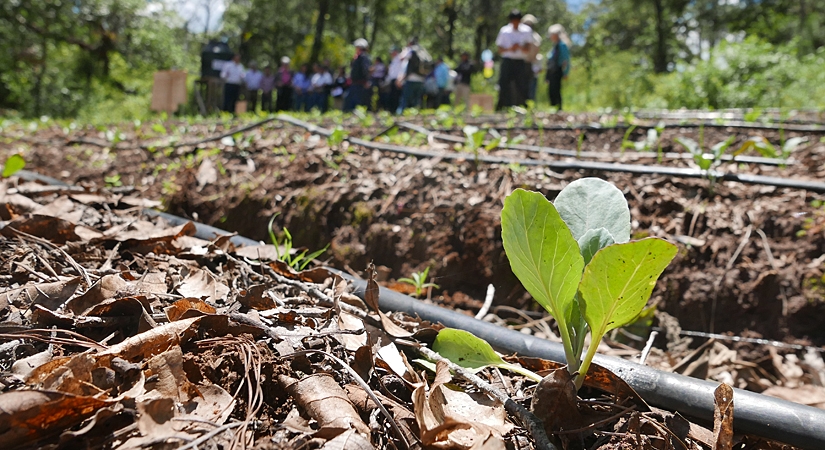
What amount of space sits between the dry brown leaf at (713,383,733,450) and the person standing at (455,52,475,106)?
11830 mm

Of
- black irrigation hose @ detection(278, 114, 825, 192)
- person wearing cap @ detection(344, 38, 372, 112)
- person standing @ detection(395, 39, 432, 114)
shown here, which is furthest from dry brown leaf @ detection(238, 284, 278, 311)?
person wearing cap @ detection(344, 38, 372, 112)

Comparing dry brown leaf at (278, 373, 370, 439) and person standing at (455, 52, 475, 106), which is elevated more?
person standing at (455, 52, 475, 106)

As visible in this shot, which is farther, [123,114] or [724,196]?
[123,114]

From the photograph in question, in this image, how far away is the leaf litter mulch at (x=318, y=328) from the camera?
0.70 meters

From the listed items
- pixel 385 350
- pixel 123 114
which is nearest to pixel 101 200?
pixel 385 350

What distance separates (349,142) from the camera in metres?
3.37

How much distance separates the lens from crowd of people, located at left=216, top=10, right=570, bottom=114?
8375 mm

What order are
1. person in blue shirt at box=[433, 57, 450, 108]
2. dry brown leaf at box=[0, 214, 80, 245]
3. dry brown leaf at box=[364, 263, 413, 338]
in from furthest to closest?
person in blue shirt at box=[433, 57, 450, 108]
dry brown leaf at box=[0, 214, 80, 245]
dry brown leaf at box=[364, 263, 413, 338]

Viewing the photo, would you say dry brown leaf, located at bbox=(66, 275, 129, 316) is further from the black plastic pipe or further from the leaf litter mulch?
the black plastic pipe

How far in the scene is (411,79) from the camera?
35.0 ft

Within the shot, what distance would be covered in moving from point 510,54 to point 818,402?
7.48 metres

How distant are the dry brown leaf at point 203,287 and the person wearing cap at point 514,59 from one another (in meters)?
7.90

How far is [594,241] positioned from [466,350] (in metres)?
0.31

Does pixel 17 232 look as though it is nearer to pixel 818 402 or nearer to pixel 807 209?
pixel 818 402
